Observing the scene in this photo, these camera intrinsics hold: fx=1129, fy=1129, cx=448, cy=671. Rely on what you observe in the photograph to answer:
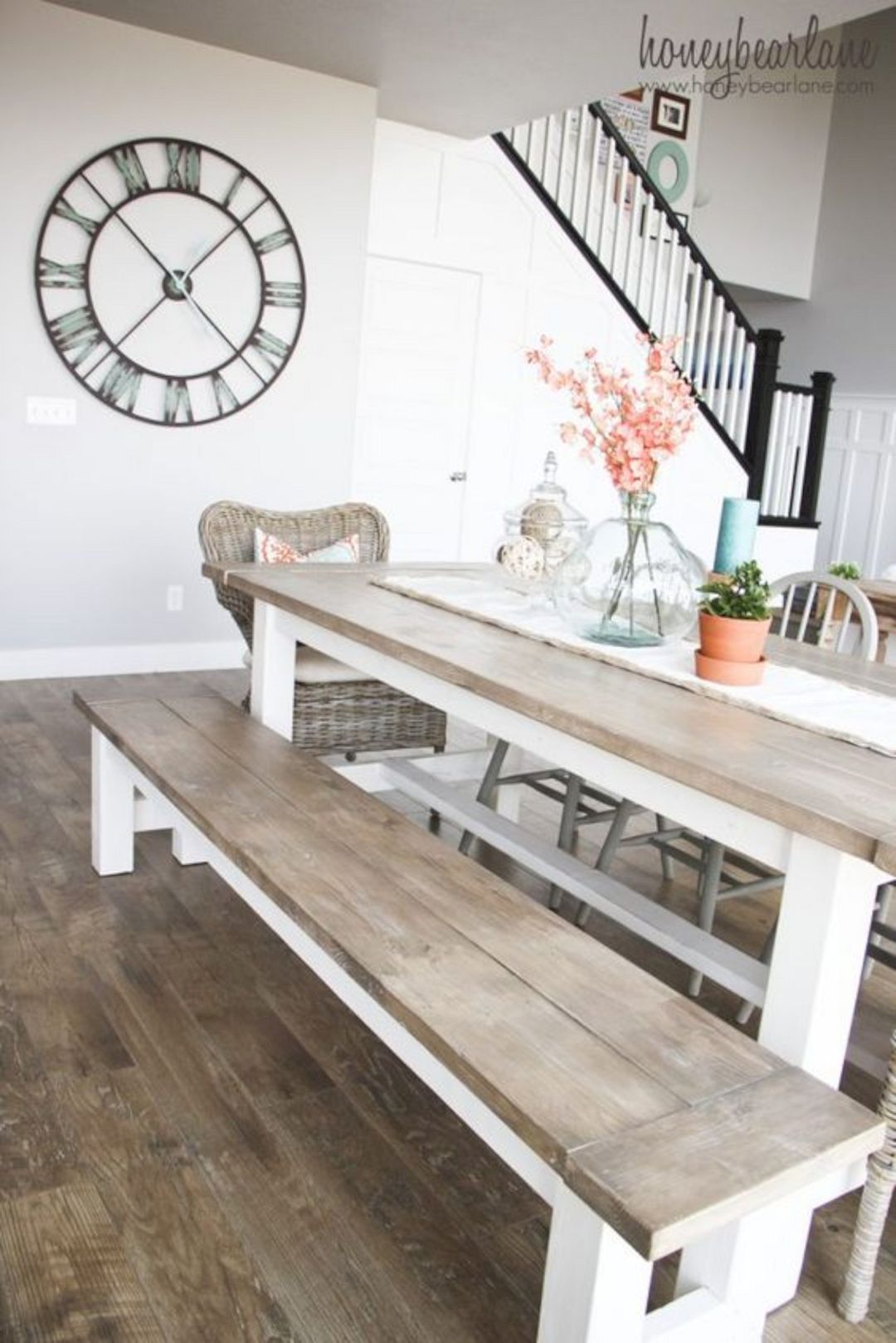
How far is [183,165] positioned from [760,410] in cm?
387

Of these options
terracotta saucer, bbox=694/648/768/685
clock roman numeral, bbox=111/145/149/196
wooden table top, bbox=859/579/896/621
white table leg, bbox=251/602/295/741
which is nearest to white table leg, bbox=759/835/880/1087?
terracotta saucer, bbox=694/648/768/685

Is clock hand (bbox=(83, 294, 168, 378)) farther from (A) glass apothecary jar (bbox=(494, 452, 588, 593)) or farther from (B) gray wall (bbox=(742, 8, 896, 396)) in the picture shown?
(B) gray wall (bbox=(742, 8, 896, 396))

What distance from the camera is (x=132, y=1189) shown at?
1.80 metres

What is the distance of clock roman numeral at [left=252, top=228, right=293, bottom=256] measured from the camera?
509cm

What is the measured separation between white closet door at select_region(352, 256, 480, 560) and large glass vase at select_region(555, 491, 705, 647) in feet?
12.2

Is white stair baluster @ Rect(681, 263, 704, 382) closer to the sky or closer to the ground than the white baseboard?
closer to the sky

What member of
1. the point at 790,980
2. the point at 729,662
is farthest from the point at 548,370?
the point at 790,980

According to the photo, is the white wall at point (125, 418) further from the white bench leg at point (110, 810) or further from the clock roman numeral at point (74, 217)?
the white bench leg at point (110, 810)

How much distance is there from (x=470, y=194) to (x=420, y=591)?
377 cm

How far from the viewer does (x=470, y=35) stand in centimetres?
427

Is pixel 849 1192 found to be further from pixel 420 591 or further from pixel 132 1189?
pixel 420 591

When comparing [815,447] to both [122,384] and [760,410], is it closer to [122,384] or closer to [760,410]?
[760,410]

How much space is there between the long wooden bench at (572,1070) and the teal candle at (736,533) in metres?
0.88

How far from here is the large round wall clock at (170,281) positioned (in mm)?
4684
